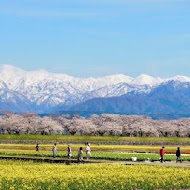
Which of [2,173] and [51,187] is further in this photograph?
[2,173]

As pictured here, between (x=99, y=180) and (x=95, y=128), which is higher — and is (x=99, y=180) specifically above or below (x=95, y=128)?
below

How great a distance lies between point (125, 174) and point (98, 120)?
150053 millimetres

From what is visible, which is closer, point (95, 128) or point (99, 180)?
point (99, 180)

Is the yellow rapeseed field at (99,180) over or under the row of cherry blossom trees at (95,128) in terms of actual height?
under

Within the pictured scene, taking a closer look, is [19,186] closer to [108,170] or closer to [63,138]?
[108,170]

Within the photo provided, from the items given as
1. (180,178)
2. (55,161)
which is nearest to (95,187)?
(180,178)

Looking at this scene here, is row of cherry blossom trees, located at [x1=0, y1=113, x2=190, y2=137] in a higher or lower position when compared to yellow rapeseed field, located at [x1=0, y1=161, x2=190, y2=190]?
higher

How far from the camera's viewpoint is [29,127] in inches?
6742

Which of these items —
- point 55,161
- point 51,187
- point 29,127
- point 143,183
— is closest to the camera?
point 51,187

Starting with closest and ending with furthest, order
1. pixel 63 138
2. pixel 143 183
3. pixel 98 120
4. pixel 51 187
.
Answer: pixel 51 187 → pixel 143 183 → pixel 63 138 → pixel 98 120

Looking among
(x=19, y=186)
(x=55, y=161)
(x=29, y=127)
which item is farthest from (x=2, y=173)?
(x=29, y=127)

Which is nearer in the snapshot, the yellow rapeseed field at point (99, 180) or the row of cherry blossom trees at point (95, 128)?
the yellow rapeseed field at point (99, 180)

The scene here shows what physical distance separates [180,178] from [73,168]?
12.3m

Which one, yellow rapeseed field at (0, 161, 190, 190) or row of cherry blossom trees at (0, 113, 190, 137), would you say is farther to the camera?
row of cherry blossom trees at (0, 113, 190, 137)
